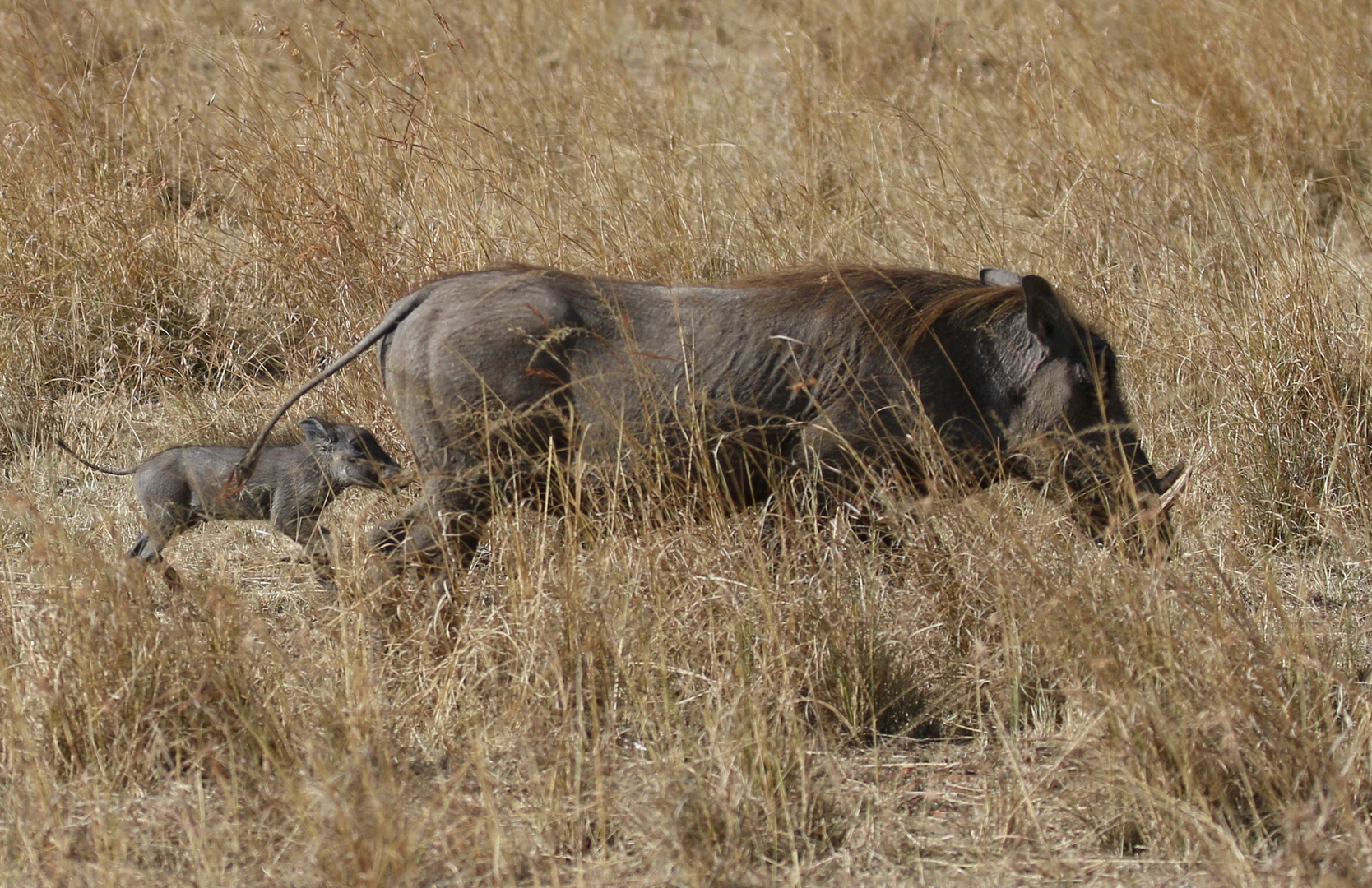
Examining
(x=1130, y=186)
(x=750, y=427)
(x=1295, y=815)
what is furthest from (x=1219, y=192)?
(x=1295, y=815)

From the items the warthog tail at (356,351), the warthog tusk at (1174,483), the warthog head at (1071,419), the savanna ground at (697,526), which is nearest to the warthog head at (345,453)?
the savanna ground at (697,526)

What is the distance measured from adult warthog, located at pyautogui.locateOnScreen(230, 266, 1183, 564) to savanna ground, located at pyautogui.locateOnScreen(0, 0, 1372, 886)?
0.16m

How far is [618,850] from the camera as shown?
2.84 metres

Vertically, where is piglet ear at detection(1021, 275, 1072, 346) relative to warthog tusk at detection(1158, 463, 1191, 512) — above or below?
above

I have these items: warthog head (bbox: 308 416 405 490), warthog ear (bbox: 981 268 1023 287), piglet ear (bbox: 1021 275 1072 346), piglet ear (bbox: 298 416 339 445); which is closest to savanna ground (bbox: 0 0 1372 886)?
warthog head (bbox: 308 416 405 490)

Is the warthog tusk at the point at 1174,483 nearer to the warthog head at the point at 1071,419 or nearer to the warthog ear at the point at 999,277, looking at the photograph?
the warthog head at the point at 1071,419

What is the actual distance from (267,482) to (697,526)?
143 cm

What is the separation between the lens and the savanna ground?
283 centimetres

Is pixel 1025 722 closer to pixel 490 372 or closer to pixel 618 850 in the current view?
pixel 618 850

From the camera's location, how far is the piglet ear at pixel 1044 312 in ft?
12.6

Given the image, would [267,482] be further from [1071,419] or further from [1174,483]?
[1174,483]

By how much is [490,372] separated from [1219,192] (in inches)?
126

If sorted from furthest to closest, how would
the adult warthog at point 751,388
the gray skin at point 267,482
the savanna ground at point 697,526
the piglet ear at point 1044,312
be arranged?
the gray skin at point 267,482 → the piglet ear at point 1044,312 → the adult warthog at point 751,388 → the savanna ground at point 697,526

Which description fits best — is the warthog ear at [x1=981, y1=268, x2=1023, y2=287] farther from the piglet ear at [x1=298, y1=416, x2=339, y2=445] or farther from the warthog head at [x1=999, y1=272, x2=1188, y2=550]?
the piglet ear at [x1=298, y1=416, x2=339, y2=445]
